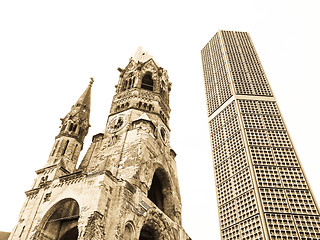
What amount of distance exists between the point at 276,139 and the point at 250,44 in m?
27.5

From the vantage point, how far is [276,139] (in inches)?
1655

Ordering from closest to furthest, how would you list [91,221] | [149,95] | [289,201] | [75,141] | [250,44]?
1. [91,221]
2. [75,141]
3. [149,95]
4. [289,201]
5. [250,44]

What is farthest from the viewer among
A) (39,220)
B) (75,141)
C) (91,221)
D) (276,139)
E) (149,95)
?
(276,139)

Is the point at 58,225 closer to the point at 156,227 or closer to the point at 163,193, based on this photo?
the point at 156,227

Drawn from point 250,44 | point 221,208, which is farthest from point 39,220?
point 250,44

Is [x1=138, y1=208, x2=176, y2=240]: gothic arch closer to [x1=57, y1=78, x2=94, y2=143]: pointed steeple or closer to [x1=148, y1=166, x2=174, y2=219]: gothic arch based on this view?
[x1=148, y1=166, x2=174, y2=219]: gothic arch

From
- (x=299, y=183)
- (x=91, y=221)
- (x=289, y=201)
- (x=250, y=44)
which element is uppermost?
(x=250, y=44)

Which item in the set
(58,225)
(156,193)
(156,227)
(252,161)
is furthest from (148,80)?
(58,225)

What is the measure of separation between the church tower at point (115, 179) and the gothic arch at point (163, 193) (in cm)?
9

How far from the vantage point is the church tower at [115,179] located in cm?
1788

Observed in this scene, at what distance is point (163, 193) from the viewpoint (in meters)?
25.5

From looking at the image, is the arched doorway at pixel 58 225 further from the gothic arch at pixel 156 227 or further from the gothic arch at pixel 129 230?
the gothic arch at pixel 156 227

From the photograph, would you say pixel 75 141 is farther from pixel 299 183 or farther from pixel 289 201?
pixel 299 183

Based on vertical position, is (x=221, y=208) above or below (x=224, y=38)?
below
